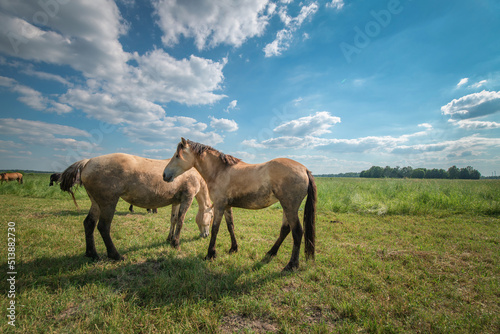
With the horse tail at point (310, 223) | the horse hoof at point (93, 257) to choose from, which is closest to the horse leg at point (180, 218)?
the horse hoof at point (93, 257)

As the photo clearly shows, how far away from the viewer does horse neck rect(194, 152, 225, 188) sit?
15.4 ft

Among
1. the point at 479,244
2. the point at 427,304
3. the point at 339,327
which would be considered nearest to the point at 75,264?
the point at 339,327

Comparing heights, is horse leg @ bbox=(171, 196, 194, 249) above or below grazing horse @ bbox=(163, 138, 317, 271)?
below

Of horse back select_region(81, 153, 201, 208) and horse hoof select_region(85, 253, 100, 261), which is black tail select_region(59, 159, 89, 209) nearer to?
horse back select_region(81, 153, 201, 208)

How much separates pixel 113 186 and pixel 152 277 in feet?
6.61

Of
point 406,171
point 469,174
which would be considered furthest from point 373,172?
point 469,174

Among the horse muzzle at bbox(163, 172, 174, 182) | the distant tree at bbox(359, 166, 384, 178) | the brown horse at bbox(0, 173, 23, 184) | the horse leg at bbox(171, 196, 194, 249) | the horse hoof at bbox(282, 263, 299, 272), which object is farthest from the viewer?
the distant tree at bbox(359, 166, 384, 178)

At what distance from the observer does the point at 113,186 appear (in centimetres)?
398

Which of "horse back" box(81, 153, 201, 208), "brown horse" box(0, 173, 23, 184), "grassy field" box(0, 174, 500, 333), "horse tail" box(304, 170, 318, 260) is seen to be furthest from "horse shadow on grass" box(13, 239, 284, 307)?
"brown horse" box(0, 173, 23, 184)

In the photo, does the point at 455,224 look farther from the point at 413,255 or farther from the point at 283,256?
the point at 283,256

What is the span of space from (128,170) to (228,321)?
3.53 m

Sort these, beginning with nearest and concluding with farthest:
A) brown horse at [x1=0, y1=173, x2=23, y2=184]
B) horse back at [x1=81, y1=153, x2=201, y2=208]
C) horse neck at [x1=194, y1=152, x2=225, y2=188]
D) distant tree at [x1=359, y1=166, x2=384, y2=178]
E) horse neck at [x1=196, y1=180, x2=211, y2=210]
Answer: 1. horse back at [x1=81, y1=153, x2=201, y2=208]
2. horse neck at [x1=194, y1=152, x2=225, y2=188]
3. horse neck at [x1=196, y1=180, x2=211, y2=210]
4. brown horse at [x1=0, y1=173, x2=23, y2=184]
5. distant tree at [x1=359, y1=166, x2=384, y2=178]

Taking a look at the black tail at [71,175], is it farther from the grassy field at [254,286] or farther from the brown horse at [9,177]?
the brown horse at [9,177]

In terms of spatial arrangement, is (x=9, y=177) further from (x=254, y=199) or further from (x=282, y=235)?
(x=282, y=235)
